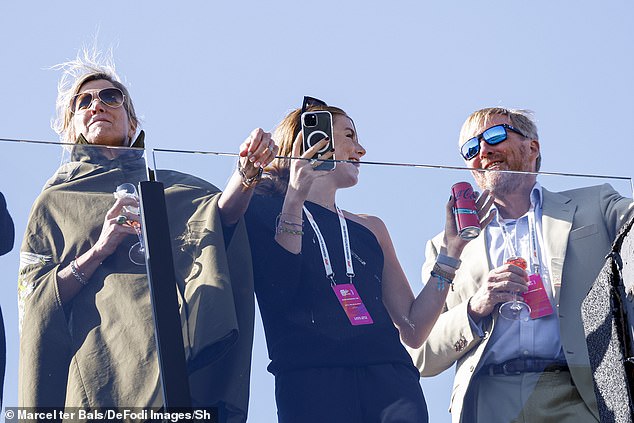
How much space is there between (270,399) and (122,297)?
0.62 metres

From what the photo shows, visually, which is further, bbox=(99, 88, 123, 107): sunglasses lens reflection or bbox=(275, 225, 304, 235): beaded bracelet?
bbox=(99, 88, 123, 107): sunglasses lens reflection

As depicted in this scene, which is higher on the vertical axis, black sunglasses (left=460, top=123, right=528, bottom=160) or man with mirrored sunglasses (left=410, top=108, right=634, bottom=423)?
black sunglasses (left=460, top=123, right=528, bottom=160)

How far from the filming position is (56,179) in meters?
4.64

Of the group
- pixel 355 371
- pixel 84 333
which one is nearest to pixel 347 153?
pixel 355 371

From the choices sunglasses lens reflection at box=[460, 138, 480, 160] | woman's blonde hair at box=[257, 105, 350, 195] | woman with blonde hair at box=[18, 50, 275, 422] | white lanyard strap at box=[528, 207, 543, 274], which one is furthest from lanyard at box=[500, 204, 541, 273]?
woman with blonde hair at box=[18, 50, 275, 422]

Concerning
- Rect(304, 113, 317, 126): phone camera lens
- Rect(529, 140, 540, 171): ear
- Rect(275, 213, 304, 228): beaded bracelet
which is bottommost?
Rect(275, 213, 304, 228): beaded bracelet

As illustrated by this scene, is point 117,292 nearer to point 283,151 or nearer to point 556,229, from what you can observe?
point 283,151

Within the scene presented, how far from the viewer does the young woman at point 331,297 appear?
463cm

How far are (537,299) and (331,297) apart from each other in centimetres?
84

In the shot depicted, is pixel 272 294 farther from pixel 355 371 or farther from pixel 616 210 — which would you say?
pixel 616 210

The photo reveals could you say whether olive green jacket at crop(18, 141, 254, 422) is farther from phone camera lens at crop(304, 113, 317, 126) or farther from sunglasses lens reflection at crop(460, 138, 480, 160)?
sunglasses lens reflection at crop(460, 138, 480, 160)

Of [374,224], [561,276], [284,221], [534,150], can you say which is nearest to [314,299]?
[284,221]

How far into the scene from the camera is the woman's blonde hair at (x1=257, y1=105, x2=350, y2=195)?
4.85m

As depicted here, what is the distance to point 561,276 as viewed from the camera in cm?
508
